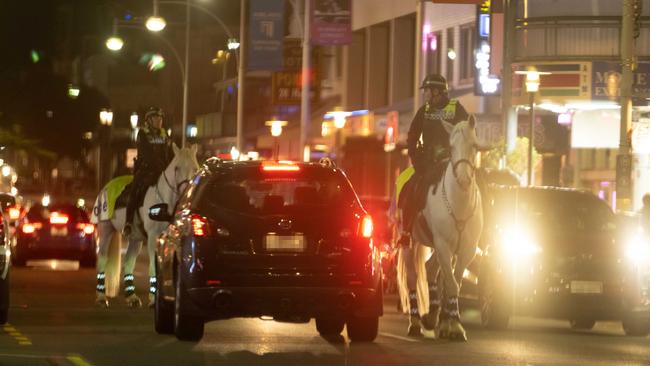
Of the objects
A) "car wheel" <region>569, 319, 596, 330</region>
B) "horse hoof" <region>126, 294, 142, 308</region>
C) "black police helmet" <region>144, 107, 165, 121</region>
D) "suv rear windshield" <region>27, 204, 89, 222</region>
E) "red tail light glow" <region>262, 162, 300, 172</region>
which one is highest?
"black police helmet" <region>144, 107, 165, 121</region>

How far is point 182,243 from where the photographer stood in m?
15.5

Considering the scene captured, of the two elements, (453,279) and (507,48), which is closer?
(453,279)

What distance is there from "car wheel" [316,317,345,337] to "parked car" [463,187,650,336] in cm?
213

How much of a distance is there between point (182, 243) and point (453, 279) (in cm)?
308

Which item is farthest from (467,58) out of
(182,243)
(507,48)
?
(182,243)

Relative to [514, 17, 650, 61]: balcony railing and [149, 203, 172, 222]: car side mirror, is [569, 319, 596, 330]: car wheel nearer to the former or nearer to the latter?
[149, 203, 172, 222]: car side mirror

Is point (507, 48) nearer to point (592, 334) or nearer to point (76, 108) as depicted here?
point (592, 334)

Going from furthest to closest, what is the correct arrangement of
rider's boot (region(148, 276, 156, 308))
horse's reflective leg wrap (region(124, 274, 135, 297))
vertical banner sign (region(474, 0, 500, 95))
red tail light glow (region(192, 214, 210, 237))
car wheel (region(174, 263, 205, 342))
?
vertical banner sign (region(474, 0, 500, 95))
horse's reflective leg wrap (region(124, 274, 135, 297))
rider's boot (region(148, 276, 156, 308))
car wheel (region(174, 263, 205, 342))
red tail light glow (region(192, 214, 210, 237))

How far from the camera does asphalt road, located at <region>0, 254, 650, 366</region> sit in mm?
14352

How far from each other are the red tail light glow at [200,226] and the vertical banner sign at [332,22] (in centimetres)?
2409

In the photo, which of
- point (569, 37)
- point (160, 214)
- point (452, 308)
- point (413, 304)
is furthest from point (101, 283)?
point (569, 37)

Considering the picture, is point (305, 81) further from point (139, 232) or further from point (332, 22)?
point (139, 232)

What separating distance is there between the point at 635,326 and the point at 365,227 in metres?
4.84

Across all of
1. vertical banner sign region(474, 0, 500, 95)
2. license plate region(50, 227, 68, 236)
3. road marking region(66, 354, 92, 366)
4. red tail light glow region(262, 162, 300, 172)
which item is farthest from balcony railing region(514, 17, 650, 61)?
road marking region(66, 354, 92, 366)
